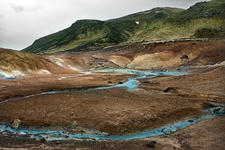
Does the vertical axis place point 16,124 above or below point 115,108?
above

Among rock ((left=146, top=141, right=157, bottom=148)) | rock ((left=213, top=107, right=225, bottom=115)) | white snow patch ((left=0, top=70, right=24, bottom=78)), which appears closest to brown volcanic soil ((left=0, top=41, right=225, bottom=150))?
rock ((left=146, top=141, right=157, bottom=148))

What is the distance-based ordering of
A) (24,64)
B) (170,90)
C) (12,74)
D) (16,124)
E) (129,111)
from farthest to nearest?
(24,64) → (12,74) → (170,90) → (129,111) → (16,124)

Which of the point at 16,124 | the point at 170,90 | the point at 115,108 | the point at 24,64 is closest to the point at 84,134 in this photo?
the point at 115,108

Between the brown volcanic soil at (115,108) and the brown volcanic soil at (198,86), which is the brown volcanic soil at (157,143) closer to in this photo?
the brown volcanic soil at (115,108)

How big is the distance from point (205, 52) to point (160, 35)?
56.5 m

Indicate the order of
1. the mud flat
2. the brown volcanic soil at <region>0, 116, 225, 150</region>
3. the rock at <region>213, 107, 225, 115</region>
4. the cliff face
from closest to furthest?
the brown volcanic soil at <region>0, 116, 225, 150</region> → the mud flat → the rock at <region>213, 107, 225, 115</region> → the cliff face

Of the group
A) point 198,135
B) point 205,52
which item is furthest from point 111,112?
point 205,52

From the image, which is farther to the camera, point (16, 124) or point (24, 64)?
point (24, 64)

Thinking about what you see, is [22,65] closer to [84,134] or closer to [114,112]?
[114,112]

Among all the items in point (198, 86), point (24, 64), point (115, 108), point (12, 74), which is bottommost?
point (198, 86)

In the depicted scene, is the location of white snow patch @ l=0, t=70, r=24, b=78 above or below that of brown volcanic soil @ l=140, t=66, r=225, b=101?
above

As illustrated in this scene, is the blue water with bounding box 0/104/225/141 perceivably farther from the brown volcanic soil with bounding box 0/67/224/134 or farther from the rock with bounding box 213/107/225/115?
the rock with bounding box 213/107/225/115

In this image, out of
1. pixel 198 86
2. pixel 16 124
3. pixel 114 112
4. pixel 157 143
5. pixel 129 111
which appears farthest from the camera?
pixel 198 86

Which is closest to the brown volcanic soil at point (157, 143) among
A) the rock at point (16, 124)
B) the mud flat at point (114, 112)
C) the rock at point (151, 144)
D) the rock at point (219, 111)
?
the mud flat at point (114, 112)
